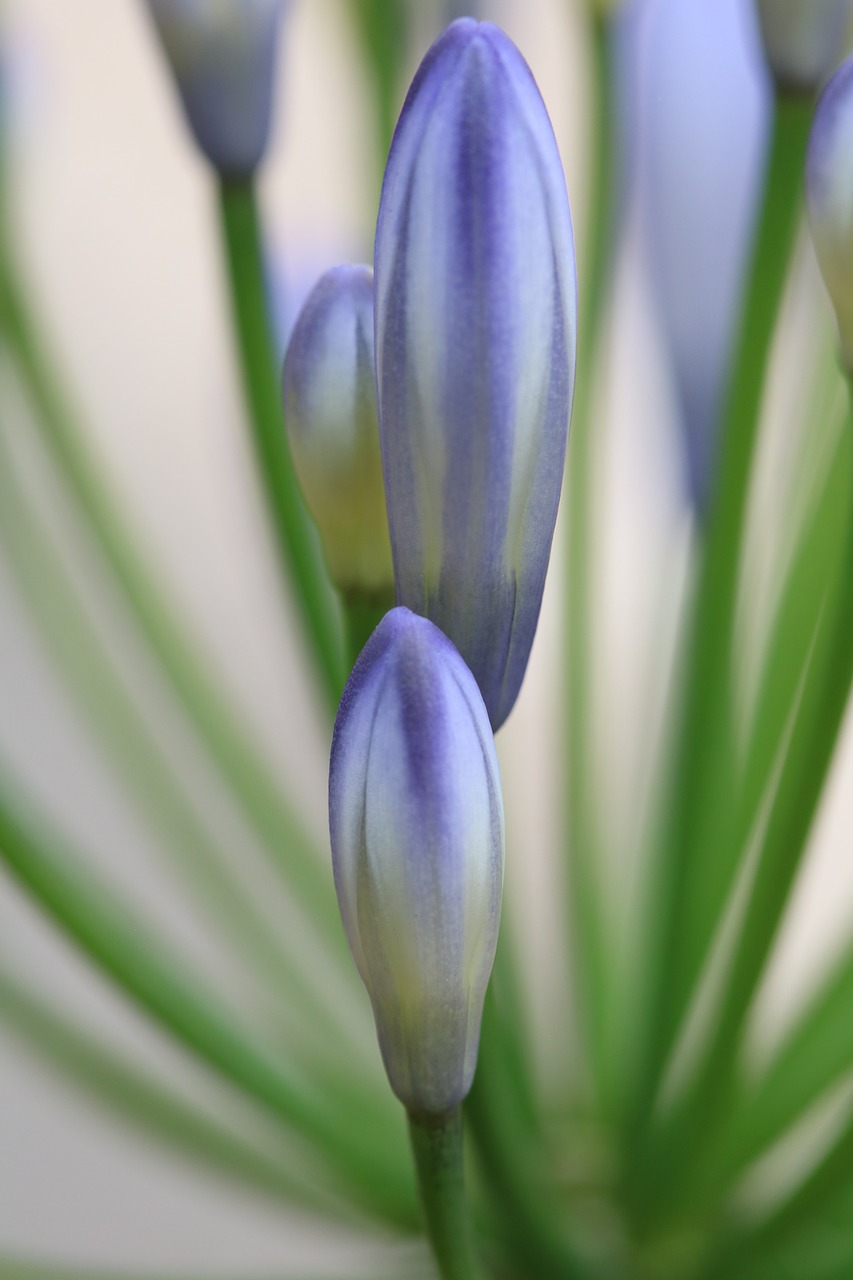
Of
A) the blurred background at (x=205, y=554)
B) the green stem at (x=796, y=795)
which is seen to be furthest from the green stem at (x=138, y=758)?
the green stem at (x=796, y=795)

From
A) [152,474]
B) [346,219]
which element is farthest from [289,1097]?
[152,474]

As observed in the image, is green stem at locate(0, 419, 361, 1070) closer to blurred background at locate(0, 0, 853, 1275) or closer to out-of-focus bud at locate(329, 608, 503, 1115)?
blurred background at locate(0, 0, 853, 1275)

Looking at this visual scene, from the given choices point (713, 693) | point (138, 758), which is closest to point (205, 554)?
→ point (138, 758)

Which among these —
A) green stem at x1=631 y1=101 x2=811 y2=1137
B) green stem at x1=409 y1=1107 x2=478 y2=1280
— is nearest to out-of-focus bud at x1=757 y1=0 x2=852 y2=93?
green stem at x1=631 y1=101 x2=811 y2=1137

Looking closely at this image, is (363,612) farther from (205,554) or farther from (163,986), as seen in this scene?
(205,554)

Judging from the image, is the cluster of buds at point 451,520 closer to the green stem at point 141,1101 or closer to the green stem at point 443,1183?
the green stem at point 443,1183
